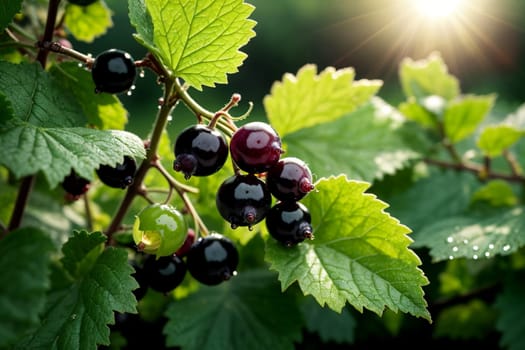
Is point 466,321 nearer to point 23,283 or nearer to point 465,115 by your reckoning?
point 465,115

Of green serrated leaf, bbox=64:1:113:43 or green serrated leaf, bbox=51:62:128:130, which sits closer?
green serrated leaf, bbox=51:62:128:130

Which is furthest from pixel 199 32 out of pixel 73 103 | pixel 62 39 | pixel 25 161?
pixel 62 39

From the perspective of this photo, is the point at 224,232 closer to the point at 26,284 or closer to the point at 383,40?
the point at 26,284

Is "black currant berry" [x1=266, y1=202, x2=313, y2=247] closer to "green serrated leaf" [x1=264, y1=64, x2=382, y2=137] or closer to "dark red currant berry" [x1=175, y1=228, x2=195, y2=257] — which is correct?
"dark red currant berry" [x1=175, y1=228, x2=195, y2=257]

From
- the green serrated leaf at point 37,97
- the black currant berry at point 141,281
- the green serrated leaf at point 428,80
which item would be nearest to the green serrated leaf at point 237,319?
the black currant berry at point 141,281

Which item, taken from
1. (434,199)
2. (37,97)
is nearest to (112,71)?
(37,97)

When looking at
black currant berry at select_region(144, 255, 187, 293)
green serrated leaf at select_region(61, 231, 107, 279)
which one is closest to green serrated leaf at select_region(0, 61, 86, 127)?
green serrated leaf at select_region(61, 231, 107, 279)
